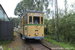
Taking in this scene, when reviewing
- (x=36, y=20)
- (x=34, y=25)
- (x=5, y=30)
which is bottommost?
(x=5, y=30)

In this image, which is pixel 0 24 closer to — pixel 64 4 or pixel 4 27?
pixel 4 27

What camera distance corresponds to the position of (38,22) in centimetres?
895

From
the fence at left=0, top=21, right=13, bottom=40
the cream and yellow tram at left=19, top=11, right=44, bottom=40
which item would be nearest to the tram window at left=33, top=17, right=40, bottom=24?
the cream and yellow tram at left=19, top=11, right=44, bottom=40

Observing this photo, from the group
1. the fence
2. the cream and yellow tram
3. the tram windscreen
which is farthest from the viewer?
the fence

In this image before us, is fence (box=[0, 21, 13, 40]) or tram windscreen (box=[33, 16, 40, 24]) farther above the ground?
tram windscreen (box=[33, 16, 40, 24])

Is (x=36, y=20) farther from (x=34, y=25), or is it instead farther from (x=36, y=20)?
(x=34, y=25)

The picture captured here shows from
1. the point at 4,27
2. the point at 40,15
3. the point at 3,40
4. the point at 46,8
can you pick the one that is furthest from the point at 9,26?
the point at 46,8

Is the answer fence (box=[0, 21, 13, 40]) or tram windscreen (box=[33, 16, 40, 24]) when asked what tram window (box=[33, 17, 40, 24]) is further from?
fence (box=[0, 21, 13, 40])

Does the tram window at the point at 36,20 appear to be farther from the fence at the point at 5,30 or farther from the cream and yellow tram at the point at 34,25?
the fence at the point at 5,30

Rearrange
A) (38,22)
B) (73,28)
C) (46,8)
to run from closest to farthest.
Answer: (73,28) → (38,22) → (46,8)

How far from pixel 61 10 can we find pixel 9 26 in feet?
23.1

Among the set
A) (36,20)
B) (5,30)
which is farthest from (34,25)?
(5,30)

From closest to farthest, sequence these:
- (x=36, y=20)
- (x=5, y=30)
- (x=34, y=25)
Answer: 1. (x=34, y=25)
2. (x=36, y=20)
3. (x=5, y=30)

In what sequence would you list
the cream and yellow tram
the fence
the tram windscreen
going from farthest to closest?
the fence, the tram windscreen, the cream and yellow tram
